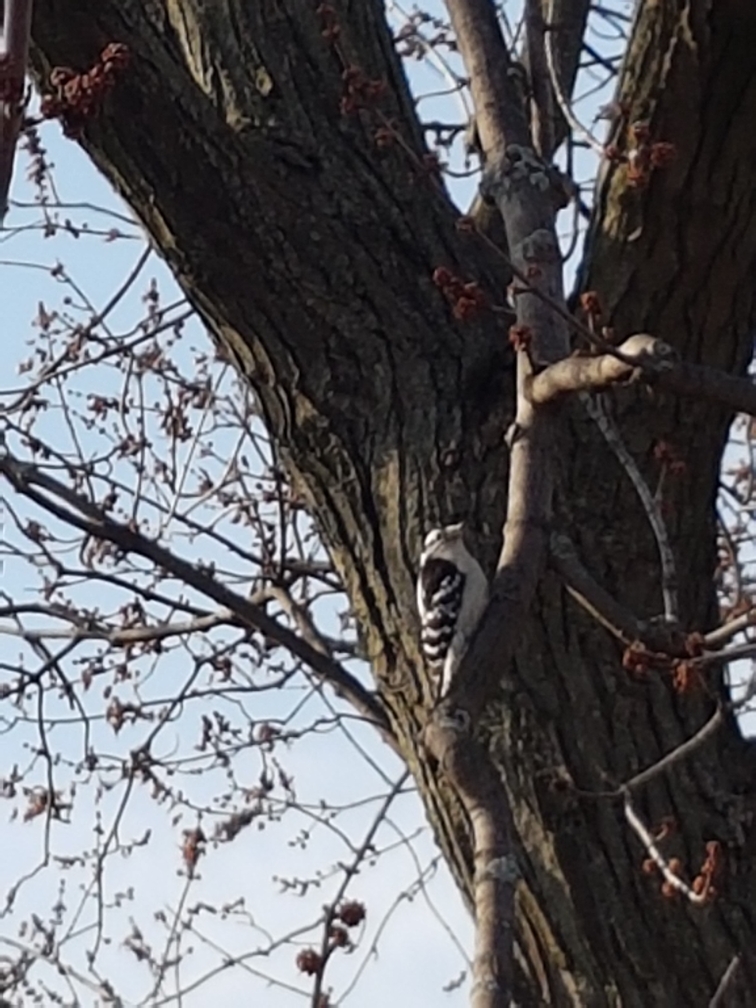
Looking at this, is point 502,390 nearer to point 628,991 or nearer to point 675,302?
point 675,302

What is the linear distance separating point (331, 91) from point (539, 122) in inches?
16.2

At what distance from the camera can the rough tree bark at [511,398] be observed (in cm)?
223

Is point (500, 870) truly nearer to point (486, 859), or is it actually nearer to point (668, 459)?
point (486, 859)

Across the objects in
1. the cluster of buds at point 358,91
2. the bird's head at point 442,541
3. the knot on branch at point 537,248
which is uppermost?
the cluster of buds at point 358,91

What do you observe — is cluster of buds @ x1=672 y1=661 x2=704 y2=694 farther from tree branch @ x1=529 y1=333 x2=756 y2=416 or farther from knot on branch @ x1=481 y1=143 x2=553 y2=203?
knot on branch @ x1=481 y1=143 x2=553 y2=203

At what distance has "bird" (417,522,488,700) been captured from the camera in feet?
4.89

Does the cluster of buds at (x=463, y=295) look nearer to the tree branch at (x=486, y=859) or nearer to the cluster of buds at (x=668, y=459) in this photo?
the tree branch at (x=486, y=859)

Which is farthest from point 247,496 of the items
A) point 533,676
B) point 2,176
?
point 2,176

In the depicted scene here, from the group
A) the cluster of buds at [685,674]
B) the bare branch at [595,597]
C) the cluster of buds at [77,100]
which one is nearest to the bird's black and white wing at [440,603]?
the bare branch at [595,597]

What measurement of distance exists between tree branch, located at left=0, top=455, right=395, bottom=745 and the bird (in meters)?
0.53

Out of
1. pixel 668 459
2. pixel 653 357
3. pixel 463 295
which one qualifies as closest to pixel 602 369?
pixel 653 357

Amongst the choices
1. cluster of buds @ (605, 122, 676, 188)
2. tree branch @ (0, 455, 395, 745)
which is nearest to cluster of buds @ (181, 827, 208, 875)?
tree branch @ (0, 455, 395, 745)

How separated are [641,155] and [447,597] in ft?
1.94

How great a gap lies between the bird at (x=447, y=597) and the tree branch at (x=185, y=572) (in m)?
0.53
